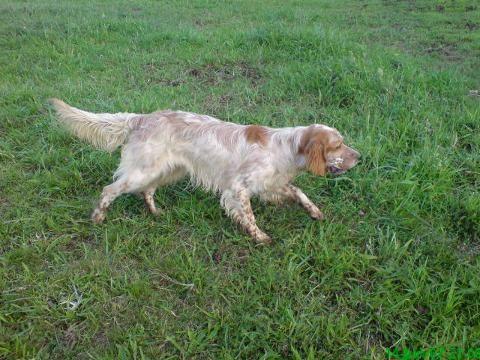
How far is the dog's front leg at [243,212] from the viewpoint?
3.40 metres

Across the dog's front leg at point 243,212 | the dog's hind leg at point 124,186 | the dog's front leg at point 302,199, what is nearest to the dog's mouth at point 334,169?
the dog's front leg at point 302,199

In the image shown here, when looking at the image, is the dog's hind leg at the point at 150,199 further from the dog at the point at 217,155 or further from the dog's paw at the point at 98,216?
the dog's paw at the point at 98,216

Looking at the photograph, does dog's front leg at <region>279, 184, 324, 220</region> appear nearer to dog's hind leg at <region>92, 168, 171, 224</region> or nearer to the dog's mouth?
the dog's mouth

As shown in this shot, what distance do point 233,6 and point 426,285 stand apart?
9.42 m

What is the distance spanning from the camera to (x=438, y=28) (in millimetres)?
8547

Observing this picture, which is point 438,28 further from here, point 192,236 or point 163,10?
point 192,236

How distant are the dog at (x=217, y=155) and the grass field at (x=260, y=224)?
17 cm

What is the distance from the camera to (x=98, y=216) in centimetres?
364

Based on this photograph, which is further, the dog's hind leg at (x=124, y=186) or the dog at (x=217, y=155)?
the dog's hind leg at (x=124, y=186)

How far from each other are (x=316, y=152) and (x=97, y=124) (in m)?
1.94

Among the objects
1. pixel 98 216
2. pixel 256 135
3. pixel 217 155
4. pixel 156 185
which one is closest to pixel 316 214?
pixel 256 135

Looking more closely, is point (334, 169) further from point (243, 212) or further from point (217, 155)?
point (217, 155)

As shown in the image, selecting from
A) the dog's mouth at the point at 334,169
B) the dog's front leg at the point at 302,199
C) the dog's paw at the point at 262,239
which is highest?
the dog's mouth at the point at 334,169

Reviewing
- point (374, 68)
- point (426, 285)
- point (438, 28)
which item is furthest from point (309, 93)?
point (438, 28)
